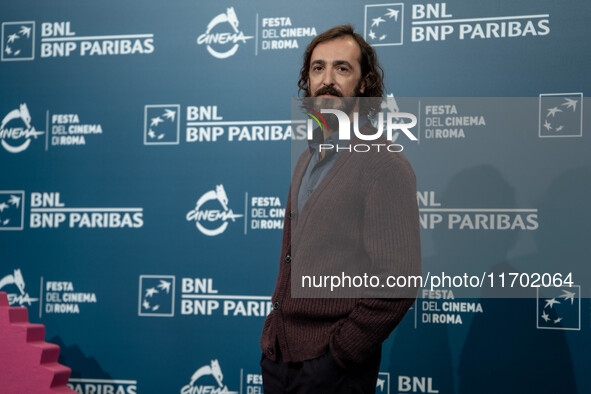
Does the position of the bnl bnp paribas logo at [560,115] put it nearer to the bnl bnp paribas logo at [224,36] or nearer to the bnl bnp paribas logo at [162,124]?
the bnl bnp paribas logo at [224,36]

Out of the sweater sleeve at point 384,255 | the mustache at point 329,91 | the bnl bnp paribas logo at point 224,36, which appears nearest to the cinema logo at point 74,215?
the bnl bnp paribas logo at point 224,36

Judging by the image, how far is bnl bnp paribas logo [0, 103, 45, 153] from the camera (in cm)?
363

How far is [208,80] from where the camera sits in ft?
11.1

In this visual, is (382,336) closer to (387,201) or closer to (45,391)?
(387,201)

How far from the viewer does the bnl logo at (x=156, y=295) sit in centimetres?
338

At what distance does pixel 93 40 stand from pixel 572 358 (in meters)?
2.78

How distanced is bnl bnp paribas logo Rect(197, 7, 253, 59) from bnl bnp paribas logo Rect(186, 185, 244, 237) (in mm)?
680

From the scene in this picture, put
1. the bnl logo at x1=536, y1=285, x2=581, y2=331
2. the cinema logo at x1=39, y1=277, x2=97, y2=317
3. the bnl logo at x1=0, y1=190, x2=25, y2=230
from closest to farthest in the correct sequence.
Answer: the bnl logo at x1=536, y1=285, x2=581, y2=331 < the cinema logo at x1=39, y1=277, x2=97, y2=317 < the bnl logo at x1=0, y1=190, x2=25, y2=230

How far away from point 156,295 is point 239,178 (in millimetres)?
722

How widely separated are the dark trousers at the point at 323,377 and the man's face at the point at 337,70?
85 cm

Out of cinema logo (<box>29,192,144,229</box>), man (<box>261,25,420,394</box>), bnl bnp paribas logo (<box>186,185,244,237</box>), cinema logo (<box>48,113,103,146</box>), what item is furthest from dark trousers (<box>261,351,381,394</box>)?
cinema logo (<box>48,113,103,146</box>)

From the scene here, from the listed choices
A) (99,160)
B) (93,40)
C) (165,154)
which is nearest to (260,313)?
(165,154)

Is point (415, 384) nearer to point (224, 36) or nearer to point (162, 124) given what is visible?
point (162, 124)

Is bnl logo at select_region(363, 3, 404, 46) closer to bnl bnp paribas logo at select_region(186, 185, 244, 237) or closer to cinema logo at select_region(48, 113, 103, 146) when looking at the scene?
bnl bnp paribas logo at select_region(186, 185, 244, 237)
